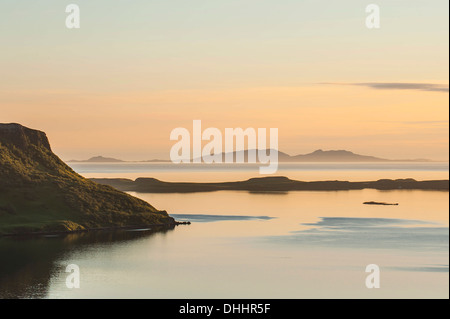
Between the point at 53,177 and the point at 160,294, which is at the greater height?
the point at 53,177

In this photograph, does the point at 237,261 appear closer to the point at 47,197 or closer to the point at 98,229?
the point at 98,229

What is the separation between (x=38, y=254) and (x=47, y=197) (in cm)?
4693

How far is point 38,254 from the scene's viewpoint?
365 feet

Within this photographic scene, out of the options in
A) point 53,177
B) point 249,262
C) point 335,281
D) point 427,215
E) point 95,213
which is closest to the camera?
point 335,281

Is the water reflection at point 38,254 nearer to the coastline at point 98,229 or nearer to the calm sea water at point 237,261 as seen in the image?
the calm sea water at point 237,261

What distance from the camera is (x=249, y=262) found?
11169 centimetres

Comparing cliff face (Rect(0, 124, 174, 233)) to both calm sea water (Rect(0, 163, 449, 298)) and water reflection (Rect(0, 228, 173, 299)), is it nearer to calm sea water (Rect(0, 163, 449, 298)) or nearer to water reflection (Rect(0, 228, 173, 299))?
water reflection (Rect(0, 228, 173, 299))

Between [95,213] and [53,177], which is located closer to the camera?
[95,213]

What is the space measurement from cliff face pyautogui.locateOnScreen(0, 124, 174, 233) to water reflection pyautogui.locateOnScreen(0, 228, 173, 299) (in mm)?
7561

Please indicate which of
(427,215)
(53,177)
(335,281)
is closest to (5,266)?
(335,281)

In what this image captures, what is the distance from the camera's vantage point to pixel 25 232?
136875 millimetres
